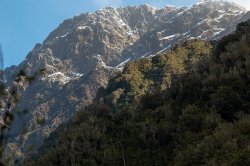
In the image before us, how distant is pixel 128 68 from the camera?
84875 mm

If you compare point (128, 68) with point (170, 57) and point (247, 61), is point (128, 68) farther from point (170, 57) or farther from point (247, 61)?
point (247, 61)

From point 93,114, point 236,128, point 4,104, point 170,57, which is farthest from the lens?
point 170,57

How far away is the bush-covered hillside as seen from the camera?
33938 mm

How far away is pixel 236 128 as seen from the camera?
1375 inches

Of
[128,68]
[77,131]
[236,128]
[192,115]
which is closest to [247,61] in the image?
[192,115]

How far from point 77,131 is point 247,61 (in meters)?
17.7

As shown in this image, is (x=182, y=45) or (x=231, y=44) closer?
(x=231, y=44)

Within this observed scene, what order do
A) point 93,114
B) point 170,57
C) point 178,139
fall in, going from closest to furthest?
1. point 178,139
2. point 93,114
3. point 170,57

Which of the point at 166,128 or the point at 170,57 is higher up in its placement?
the point at 170,57

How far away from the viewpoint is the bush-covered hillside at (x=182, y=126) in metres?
33.9

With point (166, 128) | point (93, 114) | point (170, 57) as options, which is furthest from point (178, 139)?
point (170, 57)

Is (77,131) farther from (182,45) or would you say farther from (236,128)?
(182,45)

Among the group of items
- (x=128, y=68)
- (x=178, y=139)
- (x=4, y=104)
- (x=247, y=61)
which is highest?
(x=128, y=68)

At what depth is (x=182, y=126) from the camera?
41.4 meters
